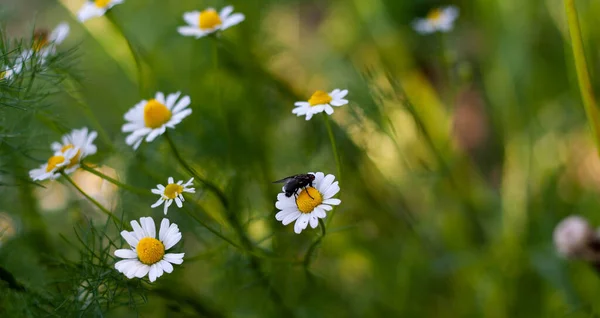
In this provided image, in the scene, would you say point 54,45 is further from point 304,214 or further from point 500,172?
point 500,172

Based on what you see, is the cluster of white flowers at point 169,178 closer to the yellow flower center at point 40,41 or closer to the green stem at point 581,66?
the yellow flower center at point 40,41

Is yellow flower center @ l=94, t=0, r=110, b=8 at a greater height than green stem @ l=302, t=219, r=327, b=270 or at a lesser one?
greater

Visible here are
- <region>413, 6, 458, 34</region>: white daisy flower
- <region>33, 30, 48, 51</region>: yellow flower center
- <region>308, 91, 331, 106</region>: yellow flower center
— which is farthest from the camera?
<region>413, 6, 458, 34</region>: white daisy flower

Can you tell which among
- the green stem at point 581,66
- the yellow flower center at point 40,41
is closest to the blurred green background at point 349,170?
the yellow flower center at point 40,41

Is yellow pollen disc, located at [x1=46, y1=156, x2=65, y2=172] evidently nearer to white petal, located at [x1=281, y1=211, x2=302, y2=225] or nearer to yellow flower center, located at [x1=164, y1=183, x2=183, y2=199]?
yellow flower center, located at [x1=164, y1=183, x2=183, y2=199]

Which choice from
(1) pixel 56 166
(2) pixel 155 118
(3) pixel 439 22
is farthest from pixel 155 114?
(3) pixel 439 22

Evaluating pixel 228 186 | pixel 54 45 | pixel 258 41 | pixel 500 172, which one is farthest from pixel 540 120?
pixel 54 45

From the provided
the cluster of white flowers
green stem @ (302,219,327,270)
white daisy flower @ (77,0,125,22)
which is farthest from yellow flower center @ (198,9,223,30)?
green stem @ (302,219,327,270)
